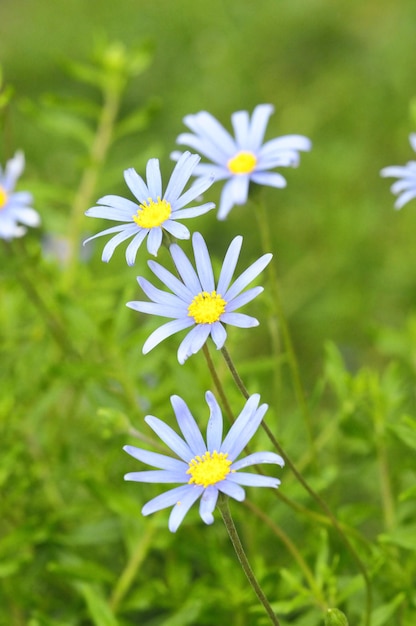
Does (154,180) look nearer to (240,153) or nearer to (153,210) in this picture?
(153,210)

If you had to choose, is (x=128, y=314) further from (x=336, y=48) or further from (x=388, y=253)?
(x=336, y=48)

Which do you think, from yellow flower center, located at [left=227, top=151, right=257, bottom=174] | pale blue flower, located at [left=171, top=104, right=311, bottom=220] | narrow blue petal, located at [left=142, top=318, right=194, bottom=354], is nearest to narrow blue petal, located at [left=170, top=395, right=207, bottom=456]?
narrow blue petal, located at [left=142, top=318, right=194, bottom=354]

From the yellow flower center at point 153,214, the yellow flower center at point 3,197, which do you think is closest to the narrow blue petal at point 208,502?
the yellow flower center at point 153,214

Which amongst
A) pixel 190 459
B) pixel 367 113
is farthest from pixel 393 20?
pixel 190 459

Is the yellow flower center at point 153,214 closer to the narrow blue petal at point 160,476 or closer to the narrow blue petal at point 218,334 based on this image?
the narrow blue petal at point 218,334

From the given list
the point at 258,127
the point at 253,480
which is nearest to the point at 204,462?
the point at 253,480
